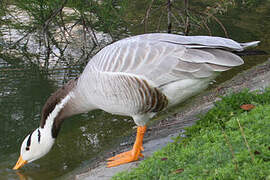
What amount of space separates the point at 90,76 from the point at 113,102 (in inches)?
18.4

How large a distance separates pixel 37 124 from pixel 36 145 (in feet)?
4.78

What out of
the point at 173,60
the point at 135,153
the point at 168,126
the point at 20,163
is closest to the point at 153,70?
the point at 173,60

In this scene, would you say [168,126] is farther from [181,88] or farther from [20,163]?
[20,163]

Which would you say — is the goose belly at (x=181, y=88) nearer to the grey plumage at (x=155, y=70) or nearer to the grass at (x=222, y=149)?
the grey plumage at (x=155, y=70)

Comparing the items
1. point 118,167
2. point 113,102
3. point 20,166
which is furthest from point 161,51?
point 20,166

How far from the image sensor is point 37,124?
255 inches

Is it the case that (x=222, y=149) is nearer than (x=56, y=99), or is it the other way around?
(x=222, y=149)

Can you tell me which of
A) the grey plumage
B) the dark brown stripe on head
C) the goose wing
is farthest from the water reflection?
the goose wing

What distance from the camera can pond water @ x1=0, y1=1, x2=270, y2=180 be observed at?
5.43 m

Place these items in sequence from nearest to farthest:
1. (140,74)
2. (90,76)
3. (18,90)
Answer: (140,74), (90,76), (18,90)

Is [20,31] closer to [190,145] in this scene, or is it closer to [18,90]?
[18,90]

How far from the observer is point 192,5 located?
12.4 meters

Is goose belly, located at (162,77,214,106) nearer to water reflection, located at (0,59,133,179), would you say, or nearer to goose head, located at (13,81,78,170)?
goose head, located at (13,81,78,170)

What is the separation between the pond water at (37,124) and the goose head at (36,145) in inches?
10.0
